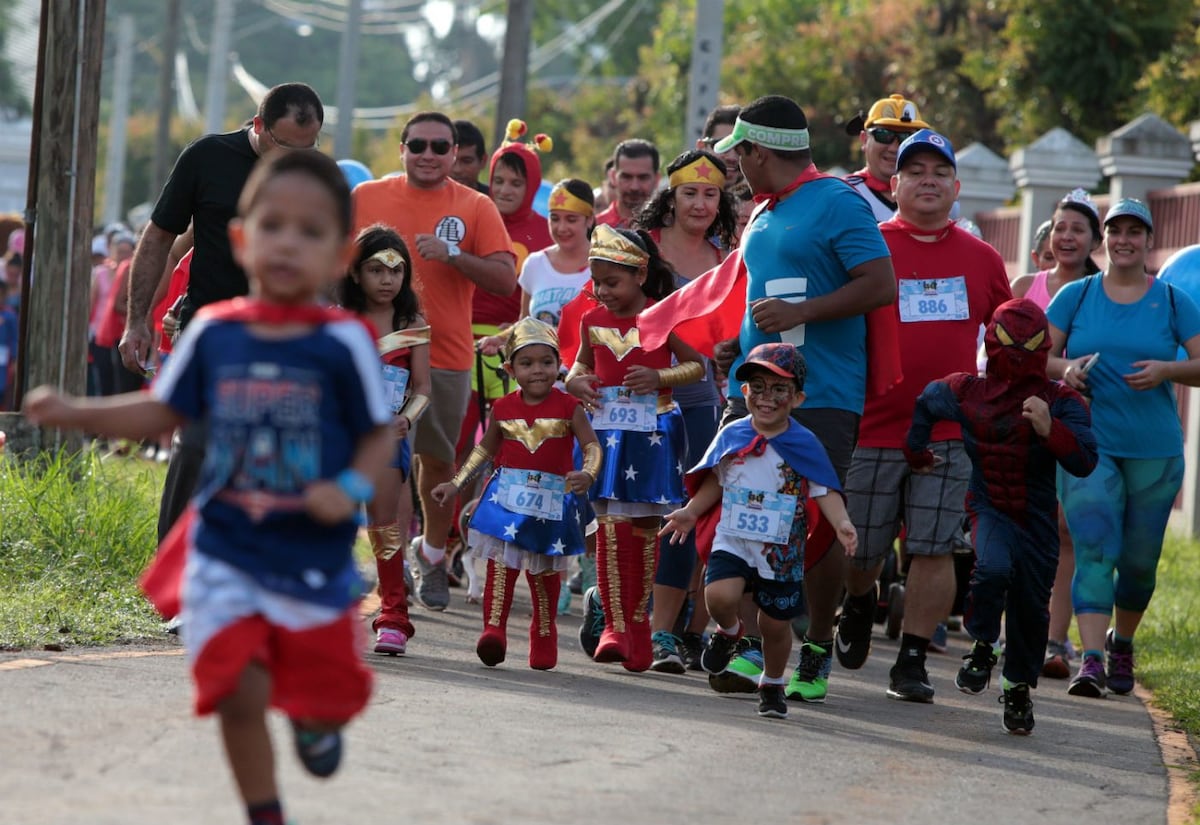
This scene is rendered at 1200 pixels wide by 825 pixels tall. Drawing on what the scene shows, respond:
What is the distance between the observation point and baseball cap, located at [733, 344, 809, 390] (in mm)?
7875

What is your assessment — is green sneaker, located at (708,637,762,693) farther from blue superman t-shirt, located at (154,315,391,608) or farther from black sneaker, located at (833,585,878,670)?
blue superman t-shirt, located at (154,315,391,608)

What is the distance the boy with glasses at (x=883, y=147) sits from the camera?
1012 cm

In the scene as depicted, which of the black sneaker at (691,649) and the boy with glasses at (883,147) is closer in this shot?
the black sneaker at (691,649)

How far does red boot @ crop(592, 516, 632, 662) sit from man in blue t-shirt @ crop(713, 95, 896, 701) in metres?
0.88

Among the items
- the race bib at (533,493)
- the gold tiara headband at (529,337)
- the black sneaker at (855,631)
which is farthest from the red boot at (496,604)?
the black sneaker at (855,631)

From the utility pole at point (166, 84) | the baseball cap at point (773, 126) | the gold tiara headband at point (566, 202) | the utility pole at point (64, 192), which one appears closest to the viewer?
the baseball cap at point (773, 126)

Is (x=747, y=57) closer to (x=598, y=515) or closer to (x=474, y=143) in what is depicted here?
(x=474, y=143)

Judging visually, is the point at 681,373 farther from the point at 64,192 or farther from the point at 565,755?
the point at 64,192

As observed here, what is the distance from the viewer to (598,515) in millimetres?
9117

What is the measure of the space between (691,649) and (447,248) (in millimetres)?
2164

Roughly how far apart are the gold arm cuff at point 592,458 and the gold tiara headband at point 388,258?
3.52 ft

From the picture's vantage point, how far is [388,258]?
Answer: 888 centimetres

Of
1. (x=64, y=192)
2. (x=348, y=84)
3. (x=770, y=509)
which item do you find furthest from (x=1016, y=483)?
(x=348, y=84)

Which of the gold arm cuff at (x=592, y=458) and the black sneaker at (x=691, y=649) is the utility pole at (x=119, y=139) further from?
the gold arm cuff at (x=592, y=458)
